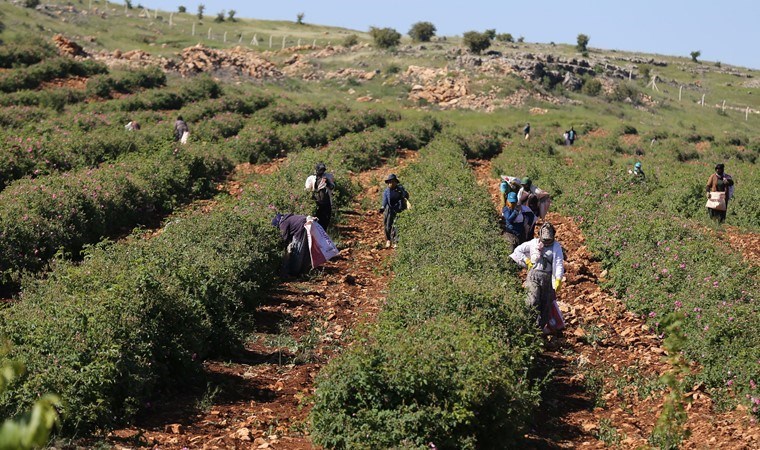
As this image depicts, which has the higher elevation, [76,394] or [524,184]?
[524,184]

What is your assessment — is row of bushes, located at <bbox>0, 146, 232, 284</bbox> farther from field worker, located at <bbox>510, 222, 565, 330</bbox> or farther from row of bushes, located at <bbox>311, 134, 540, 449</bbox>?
field worker, located at <bbox>510, 222, 565, 330</bbox>

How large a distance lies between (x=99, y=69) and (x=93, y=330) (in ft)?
114

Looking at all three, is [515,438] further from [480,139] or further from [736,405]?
[480,139]

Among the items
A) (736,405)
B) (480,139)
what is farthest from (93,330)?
(480,139)

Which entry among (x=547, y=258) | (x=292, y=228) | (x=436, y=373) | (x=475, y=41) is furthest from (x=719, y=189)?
(x=475, y=41)

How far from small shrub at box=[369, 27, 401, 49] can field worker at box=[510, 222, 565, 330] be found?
69425 mm

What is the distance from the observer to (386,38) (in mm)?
79188

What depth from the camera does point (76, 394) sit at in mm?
7004

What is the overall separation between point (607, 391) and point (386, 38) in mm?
71769

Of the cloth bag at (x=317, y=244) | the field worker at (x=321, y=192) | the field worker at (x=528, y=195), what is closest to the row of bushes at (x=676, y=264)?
the field worker at (x=528, y=195)

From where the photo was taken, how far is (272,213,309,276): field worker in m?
14.3

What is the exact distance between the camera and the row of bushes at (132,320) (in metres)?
7.09

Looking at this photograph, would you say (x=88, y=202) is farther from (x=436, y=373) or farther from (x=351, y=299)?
(x=436, y=373)

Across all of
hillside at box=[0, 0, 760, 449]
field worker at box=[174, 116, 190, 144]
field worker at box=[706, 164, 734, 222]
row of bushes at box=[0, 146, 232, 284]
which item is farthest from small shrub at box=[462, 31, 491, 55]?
field worker at box=[706, 164, 734, 222]
